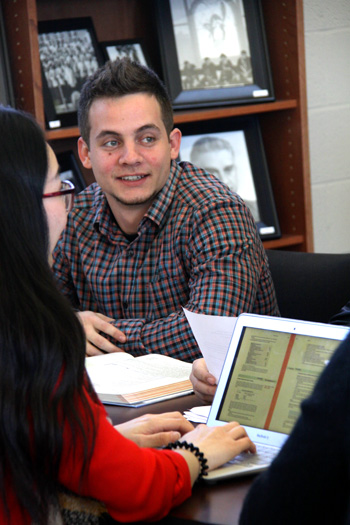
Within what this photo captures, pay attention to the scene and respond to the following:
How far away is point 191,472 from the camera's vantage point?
1.07m

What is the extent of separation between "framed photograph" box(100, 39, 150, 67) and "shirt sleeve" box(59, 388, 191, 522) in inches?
77.6

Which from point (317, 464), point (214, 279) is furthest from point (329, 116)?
point (317, 464)

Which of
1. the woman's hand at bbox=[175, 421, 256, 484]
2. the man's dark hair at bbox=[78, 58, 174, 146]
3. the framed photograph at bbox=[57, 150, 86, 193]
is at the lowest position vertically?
the woman's hand at bbox=[175, 421, 256, 484]

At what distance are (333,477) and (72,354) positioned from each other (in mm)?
434

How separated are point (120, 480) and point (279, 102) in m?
2.09

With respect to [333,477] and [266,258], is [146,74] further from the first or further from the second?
[333,477]

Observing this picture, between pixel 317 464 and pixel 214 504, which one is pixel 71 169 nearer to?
pixel 214 504

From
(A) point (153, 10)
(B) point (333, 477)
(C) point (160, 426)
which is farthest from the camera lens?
(A) point (153, 10)

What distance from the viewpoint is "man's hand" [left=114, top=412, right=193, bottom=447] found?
46.6 inches

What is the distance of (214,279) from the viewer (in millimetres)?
1899

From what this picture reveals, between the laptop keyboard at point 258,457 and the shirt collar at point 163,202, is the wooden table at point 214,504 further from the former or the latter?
the shirt collar at point 163,202

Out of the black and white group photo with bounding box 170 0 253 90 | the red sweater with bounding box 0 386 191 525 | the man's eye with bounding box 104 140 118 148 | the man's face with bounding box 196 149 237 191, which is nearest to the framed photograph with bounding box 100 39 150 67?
the black and white group photo with bounding box 170 0 253 90

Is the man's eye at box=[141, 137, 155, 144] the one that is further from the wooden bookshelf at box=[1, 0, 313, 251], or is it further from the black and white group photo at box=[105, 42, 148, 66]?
the black and white group photo at box=[105, 42, 148, 66]

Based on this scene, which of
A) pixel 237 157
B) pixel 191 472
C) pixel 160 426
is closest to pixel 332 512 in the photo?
pixel 191 472
